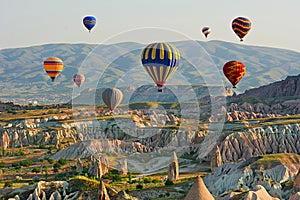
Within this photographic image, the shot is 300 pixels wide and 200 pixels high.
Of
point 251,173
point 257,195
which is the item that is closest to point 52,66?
point 251,173

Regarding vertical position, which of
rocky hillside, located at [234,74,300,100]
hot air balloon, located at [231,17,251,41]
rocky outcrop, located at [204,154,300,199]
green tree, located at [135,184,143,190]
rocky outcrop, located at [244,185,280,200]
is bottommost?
green tree, located at [135,184,143,190]

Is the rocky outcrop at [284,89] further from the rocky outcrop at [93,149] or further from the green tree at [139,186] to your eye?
the green tree at [139,186]

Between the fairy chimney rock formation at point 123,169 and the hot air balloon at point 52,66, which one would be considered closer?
the fairy chimney rock formation at point 123,169

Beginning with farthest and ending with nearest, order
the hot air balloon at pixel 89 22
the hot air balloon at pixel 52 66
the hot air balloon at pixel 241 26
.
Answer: the hot air balloon at pixel 52 66, the hot air balloon at pixel 89 22, the hot air balloon at pixel 241 26

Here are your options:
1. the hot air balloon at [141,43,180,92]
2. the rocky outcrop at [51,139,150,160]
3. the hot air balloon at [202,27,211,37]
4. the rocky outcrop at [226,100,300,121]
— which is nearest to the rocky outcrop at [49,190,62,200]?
the hot air balloon at [141,43,180,92]

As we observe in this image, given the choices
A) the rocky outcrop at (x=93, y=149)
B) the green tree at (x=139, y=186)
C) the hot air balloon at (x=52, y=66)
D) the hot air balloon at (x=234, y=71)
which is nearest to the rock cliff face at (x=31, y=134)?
the hot air balloon at (x=52, y=66)

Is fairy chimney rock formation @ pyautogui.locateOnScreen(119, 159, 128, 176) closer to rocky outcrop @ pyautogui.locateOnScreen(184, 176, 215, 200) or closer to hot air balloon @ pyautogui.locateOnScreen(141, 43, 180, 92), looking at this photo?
hot air balloon @ pyautogui.locateOnScreen(141, 43, 180, 92)

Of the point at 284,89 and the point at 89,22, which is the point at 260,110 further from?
the point at 89,22

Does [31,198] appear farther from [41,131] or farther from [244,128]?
[41,131]
